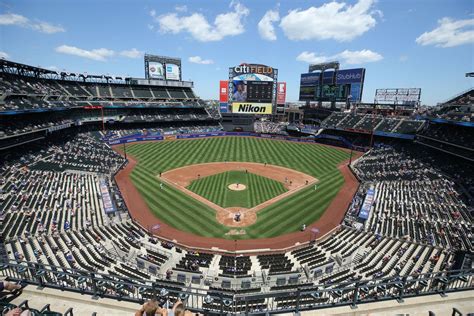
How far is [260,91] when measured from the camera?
78125 mm

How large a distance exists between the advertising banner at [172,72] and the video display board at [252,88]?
24875 mm

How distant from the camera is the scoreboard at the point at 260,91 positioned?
255ft

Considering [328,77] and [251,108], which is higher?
[328,77]

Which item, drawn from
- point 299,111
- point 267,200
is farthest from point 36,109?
point 299,111

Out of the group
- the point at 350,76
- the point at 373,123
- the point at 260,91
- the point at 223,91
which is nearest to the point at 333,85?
the point at 350,76

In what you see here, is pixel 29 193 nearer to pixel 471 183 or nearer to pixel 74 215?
pixel 74 215

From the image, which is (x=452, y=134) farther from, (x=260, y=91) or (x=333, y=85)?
(x=260, y=91)

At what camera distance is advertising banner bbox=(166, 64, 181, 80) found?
292ft

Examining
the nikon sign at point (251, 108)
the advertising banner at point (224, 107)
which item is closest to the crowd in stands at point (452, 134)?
the nikon sign at point (251, 108)

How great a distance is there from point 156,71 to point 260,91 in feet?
125

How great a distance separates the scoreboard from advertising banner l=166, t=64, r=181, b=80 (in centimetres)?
3024

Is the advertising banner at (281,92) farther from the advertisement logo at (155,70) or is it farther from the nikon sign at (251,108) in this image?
the advertisement logo at (155,70)

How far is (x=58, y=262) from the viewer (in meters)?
18.5

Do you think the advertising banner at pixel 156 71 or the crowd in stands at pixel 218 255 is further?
the advertising banner at pixel 156 71
